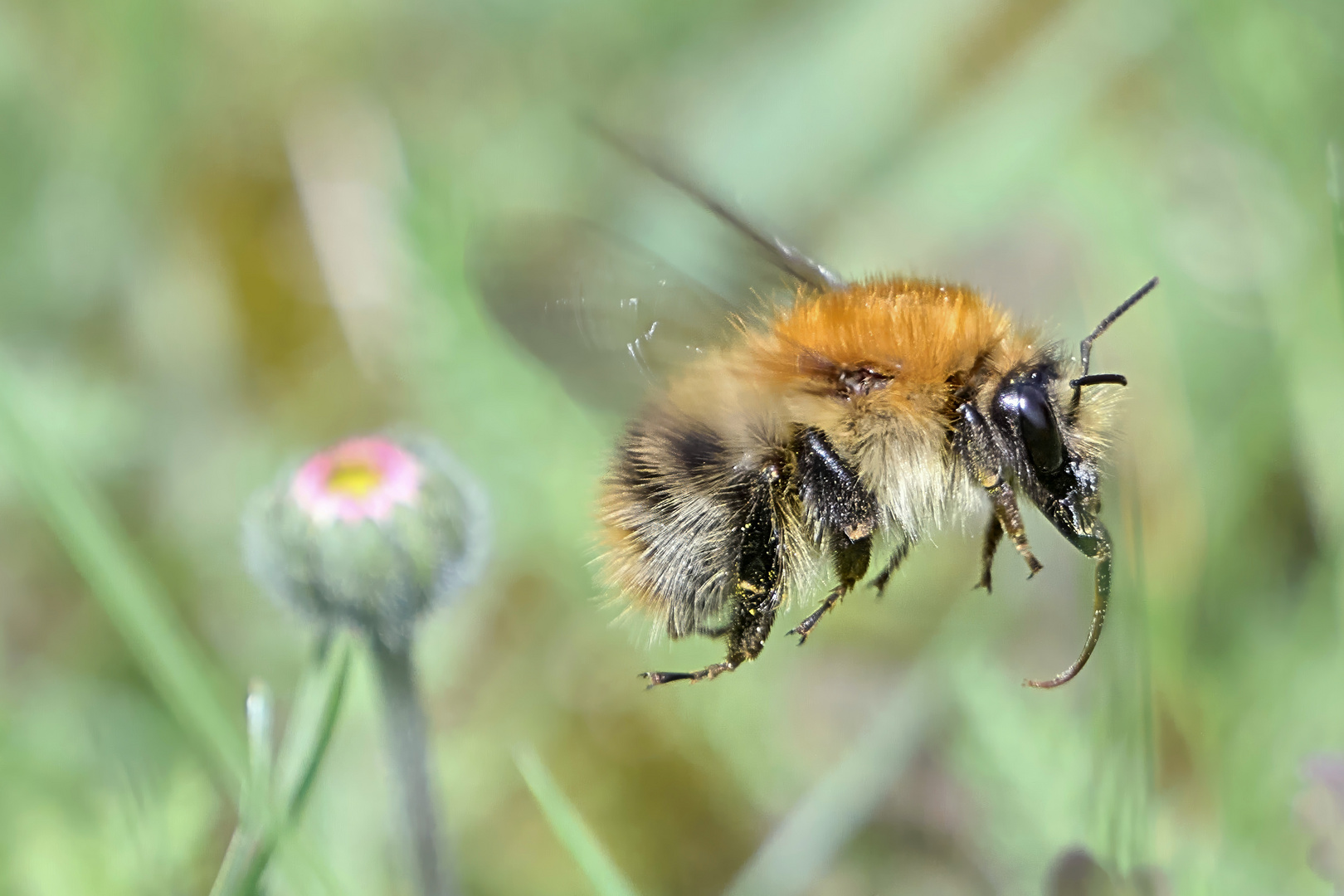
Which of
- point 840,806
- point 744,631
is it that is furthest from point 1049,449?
point 840,806

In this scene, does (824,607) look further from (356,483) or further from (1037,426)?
(356,483)

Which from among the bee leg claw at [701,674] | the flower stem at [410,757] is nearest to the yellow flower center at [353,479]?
the flower stem at [410,757]

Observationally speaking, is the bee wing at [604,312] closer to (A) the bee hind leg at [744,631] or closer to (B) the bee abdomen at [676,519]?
(B) the bee abdomen at [676,519]

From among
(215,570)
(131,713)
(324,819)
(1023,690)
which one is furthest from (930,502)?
(215,570)

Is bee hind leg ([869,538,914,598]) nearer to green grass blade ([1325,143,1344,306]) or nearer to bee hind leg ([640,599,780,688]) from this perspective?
bee hind leg ([640,599,780,688])

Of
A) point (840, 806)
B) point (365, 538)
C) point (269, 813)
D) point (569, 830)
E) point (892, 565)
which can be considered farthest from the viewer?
point (840, 806)
